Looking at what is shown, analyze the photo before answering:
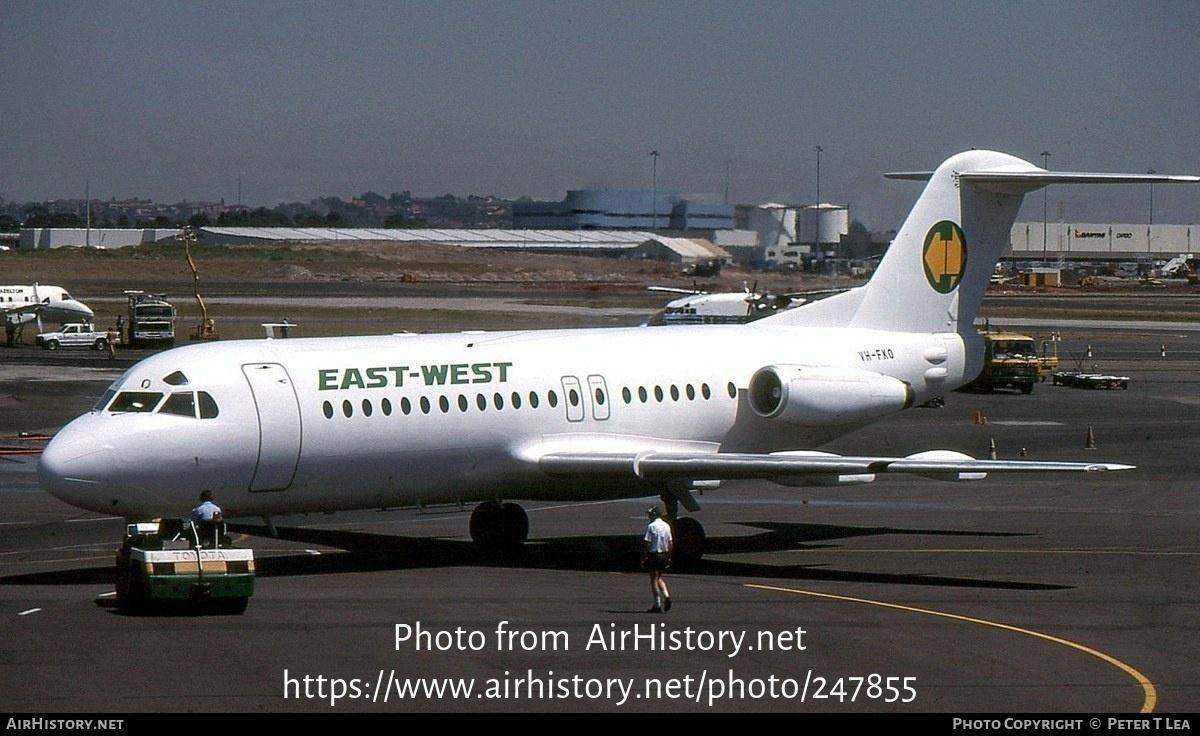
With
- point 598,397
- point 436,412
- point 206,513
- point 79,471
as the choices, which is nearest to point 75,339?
point 598,397

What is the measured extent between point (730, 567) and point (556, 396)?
14.4ft

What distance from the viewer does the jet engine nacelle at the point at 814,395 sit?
1259 inches

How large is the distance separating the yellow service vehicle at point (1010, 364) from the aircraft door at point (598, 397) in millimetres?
37972

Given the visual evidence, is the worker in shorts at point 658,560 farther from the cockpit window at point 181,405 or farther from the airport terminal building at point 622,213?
the airport terminal building at point 622,213

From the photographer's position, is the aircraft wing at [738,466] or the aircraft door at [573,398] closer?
the aircraft wing at [738,466]

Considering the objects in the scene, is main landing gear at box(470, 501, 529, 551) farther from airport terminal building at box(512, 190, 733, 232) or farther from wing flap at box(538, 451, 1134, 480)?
airport terminal building at box(512, 190, 733, 232)

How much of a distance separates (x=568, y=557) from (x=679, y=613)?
6427mm

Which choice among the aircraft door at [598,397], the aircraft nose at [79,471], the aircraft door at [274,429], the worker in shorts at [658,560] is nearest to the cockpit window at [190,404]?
the aircraft door at [274,429]

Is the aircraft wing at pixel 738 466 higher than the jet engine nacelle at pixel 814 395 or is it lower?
lower

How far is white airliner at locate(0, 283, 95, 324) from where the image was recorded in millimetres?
86188

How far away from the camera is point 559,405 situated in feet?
98.2

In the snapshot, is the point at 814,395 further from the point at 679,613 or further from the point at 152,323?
the point at 152,323

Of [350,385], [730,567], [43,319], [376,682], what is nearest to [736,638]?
[376,682]
